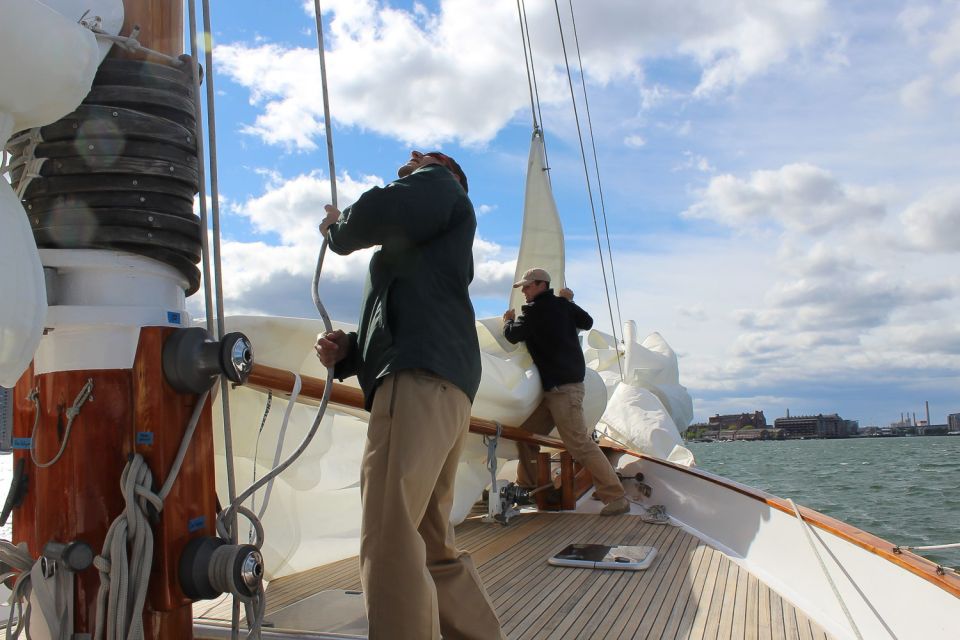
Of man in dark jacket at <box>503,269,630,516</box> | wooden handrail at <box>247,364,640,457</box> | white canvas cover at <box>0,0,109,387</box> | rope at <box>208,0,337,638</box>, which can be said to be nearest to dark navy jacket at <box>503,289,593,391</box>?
man in dark jacket at <box>503,269,630,516</box>

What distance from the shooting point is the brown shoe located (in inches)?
160

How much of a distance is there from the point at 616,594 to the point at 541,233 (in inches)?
141

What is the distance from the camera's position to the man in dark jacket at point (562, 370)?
4.07 m

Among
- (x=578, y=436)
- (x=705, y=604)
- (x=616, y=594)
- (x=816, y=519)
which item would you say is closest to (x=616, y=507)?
(x=578, y=436)

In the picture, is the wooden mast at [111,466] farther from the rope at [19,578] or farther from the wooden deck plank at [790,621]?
the wooden deck plank at [790,621]

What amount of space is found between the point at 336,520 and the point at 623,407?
13.4ft

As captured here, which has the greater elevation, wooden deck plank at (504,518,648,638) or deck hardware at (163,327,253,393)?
deck hardware at (163,327,253,393)

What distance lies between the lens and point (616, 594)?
8.25ft

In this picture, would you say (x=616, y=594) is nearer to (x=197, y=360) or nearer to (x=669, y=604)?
(x=669, y=604)

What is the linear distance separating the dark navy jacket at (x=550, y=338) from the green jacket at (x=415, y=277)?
2363mm

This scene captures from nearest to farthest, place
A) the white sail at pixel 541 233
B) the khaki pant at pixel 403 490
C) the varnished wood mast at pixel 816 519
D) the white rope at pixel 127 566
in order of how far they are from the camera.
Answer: the white rope at pixel 127 566
the khaki pant at pixel 403 490
the varnished wood mast at pixel 816 519
the white sail at pixel 541 233

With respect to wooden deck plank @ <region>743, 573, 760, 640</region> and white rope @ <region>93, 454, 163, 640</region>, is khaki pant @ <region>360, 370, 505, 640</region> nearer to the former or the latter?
white rope @ <region>93, 454, 163, 640</region>

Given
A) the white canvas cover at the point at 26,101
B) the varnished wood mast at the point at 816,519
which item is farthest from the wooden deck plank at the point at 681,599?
the white canvas cover at the point at 26,101

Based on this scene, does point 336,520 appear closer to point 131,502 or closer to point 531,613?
point 531,613
